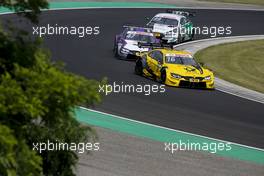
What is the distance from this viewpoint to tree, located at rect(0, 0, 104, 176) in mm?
7480

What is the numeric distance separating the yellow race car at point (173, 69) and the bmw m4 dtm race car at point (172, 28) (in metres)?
7.38

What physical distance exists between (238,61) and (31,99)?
2460 centimetres

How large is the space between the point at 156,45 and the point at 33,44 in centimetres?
1980

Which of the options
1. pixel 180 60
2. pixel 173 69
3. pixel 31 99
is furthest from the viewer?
pixel 180 60

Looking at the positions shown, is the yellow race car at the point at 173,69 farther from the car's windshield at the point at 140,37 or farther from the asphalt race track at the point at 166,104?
the car's windshield at the point at 140,37

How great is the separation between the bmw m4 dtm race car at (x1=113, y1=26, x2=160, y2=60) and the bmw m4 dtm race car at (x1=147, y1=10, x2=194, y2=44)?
2.84m

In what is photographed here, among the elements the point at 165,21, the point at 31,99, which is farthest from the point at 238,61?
the point at 31,99

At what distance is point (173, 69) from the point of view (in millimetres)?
24922

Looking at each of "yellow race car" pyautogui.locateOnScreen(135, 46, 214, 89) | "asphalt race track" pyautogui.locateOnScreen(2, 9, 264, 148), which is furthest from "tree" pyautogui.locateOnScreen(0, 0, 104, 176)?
"yellow race car" pyautogui.locateOnScreen(135, 46, 214, 89)

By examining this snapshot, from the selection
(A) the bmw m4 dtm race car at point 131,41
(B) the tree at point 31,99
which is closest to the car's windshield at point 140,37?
(A) the bmw m4 dtm race car at point 131,41

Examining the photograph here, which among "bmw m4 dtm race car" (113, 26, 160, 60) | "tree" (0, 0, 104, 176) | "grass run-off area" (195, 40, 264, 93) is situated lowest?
"grass run-off area" (195, 40, 264, 93)

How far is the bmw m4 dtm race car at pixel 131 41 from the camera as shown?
29203mm

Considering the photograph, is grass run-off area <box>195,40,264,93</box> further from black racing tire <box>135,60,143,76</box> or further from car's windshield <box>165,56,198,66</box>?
black racing tire <box>135,60,143,76</box>

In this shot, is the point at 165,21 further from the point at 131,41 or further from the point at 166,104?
the point at 166,104
